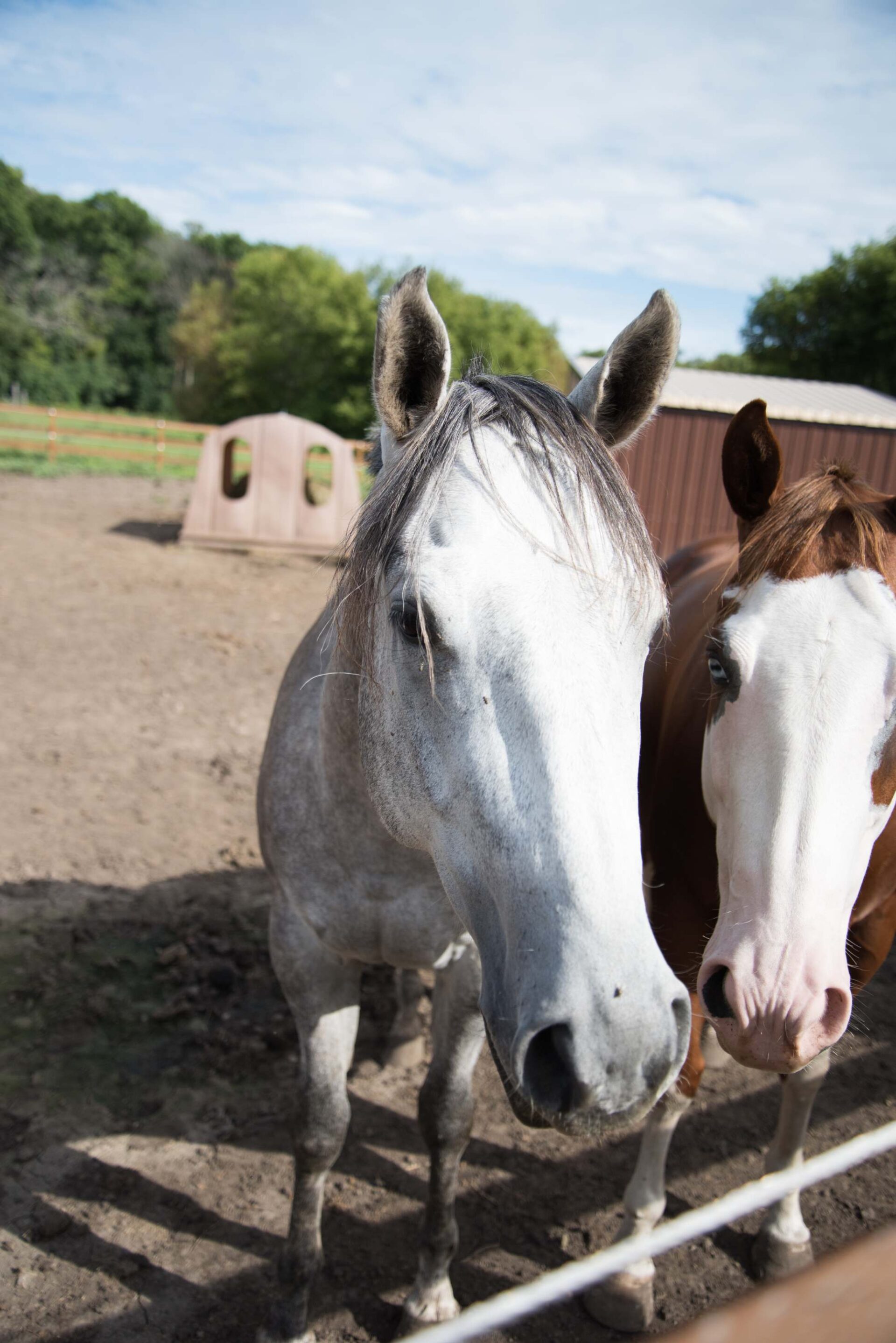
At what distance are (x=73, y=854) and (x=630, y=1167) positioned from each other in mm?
3259

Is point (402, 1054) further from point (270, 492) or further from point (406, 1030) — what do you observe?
point (270, 492)

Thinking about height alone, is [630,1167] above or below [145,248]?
below

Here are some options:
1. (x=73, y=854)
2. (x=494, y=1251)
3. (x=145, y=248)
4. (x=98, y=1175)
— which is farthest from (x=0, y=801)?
(x=145, y=248)

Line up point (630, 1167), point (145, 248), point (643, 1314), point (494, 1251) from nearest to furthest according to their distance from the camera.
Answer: point (643, 1314) < point (494, 1251) < point (630, 1167) < point (145, 248)

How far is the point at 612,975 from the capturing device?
118 centimetres

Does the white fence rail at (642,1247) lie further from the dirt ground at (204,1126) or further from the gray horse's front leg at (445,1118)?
the gray horse's front leg at (445,1118)

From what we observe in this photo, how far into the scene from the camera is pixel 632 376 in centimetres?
185

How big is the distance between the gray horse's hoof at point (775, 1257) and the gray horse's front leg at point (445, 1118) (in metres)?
0.99

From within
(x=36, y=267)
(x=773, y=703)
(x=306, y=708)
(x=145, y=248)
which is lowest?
(x=306, y=708)

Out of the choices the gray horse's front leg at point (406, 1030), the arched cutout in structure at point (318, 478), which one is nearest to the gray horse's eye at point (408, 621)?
the gray horse's front leg at point (406, 1030)

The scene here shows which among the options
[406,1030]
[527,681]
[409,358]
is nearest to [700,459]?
[406,1030]

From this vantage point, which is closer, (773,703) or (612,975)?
(612,975)

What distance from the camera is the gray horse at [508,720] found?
1.21m

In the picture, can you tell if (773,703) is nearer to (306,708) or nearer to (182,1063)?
(306,708)
